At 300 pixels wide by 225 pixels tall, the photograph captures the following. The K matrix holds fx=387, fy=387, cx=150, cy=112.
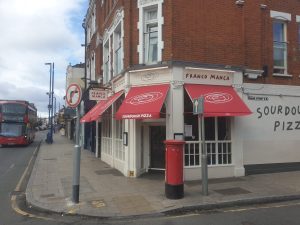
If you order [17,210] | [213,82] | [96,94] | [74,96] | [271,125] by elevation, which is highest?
[213,82]

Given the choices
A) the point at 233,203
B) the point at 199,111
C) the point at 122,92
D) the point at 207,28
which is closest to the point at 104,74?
the point at 122,92

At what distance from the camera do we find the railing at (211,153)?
513 inches

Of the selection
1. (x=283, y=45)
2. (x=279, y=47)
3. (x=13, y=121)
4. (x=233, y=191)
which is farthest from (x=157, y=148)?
(x=13, y=121)

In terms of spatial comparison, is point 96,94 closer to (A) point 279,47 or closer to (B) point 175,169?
(B) point 175,169

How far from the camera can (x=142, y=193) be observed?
35.1 feet

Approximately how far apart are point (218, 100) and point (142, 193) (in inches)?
167

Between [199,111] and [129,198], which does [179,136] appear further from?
[129,198]

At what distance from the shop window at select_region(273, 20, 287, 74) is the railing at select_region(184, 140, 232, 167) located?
156 inches

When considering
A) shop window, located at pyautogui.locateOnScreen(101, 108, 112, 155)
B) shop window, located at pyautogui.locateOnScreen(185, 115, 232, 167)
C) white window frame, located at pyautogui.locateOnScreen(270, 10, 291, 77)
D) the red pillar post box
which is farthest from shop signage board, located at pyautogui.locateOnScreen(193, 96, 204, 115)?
shop window, located at pyautogui.locateOnScreen(101, 108, 112, 155)

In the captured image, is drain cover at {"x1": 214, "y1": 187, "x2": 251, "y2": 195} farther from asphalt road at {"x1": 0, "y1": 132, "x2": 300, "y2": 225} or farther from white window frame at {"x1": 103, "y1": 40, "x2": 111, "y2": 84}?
white window frame at {"x1": 103, "y1": 40, "x2": 111, "y2": 84}

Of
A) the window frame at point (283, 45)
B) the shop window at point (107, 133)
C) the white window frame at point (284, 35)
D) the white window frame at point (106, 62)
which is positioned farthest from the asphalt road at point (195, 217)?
the white window frame at point (106, 62)

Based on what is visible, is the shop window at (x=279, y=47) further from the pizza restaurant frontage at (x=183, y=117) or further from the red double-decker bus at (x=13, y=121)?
the red double-decker bus at (x=13, y=121)

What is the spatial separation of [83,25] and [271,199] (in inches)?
983

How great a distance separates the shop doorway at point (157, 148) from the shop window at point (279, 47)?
5.21m
